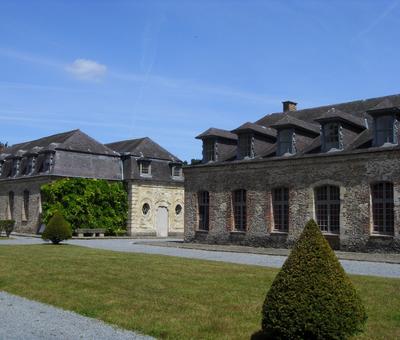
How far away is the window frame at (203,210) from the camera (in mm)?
26953

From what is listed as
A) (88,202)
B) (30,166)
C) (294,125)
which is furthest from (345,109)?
(30,166)

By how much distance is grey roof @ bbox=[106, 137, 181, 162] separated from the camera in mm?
36875

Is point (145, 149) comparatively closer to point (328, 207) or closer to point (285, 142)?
point (285, 142)

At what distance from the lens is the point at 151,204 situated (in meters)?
35.9

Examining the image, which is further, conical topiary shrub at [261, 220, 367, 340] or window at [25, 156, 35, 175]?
window at [25, 156, 35, 175]

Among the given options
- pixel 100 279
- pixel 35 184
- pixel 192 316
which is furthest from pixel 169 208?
pixel 192 316

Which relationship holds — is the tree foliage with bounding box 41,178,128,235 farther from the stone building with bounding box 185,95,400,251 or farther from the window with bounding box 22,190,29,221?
the stone building with bounding box 185,95,400,251

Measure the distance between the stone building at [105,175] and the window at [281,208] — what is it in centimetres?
1366

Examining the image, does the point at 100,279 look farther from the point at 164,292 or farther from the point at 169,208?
the point at 169,208

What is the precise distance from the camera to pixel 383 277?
12.7m

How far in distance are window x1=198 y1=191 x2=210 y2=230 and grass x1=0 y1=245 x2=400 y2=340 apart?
36.1ft

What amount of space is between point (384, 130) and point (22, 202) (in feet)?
84.6

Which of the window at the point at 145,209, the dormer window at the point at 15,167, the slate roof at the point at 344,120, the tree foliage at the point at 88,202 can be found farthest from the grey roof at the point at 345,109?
the dormer window at the point at 15,167

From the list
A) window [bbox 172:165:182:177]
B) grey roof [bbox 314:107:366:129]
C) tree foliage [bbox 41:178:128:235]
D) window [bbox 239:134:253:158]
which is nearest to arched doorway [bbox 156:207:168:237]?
tree foliage [bbox 41:178:128:235]
